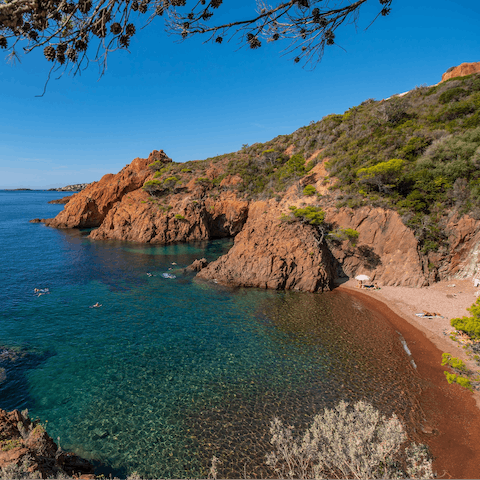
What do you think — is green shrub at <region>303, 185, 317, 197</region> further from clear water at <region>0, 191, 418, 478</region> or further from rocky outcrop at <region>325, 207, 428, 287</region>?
clear water at <region>0, 191, 418, 478</region>

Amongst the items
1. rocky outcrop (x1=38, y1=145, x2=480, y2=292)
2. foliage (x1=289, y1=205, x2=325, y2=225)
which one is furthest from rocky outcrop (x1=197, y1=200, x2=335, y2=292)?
foliage (x1=289, y1=205, x2=325, y2=225)

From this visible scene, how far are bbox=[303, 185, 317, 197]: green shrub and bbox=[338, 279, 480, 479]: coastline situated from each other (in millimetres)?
13544

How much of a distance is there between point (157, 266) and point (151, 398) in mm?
21752

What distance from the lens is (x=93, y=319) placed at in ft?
61.5

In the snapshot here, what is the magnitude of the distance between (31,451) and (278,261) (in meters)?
21.2

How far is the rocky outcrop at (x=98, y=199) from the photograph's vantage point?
55812mm

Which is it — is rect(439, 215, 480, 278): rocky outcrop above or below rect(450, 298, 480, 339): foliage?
above

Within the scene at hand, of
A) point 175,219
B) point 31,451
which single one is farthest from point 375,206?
point 175,219

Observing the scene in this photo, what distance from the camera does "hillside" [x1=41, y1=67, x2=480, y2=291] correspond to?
2384cm

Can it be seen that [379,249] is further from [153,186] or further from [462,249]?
[153,186]

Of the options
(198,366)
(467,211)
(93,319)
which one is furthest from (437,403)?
(93,319)

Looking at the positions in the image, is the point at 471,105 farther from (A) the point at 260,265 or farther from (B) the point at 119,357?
(B) the point at 119,357

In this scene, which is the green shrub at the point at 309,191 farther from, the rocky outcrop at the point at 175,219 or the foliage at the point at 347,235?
the rocky outcrop at the point at 175,219

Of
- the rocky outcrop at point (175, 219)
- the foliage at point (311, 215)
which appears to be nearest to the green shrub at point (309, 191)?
the foliage at point (311, 215)
